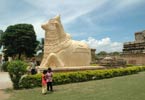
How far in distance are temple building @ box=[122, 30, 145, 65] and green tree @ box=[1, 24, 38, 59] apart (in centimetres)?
1381

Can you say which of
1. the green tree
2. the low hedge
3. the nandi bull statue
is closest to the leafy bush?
the low hedge

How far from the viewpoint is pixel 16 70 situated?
11.8 metres

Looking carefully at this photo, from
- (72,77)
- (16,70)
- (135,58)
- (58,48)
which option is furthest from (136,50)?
(16,70)

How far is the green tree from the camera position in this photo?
36281 millimetres

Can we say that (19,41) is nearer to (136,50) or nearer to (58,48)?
(136,50)

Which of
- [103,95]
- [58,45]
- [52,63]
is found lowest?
[103,95]

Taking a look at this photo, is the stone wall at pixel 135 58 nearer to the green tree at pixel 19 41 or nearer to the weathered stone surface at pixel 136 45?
the weathered stone surface at pixel 136 45

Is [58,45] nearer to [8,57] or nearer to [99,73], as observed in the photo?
[99,73]

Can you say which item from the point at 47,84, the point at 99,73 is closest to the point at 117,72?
the point at 99,73

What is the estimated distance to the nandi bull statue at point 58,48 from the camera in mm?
16164

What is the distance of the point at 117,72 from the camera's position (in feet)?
54.6

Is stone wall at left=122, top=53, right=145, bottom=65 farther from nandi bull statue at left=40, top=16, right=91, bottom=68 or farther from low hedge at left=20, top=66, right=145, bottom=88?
nandi bull statue at left=40, top=16, right=91, bottom=68

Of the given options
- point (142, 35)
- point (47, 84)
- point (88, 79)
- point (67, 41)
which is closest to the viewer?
point (47, 84)

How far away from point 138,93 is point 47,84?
3784 millimetres
